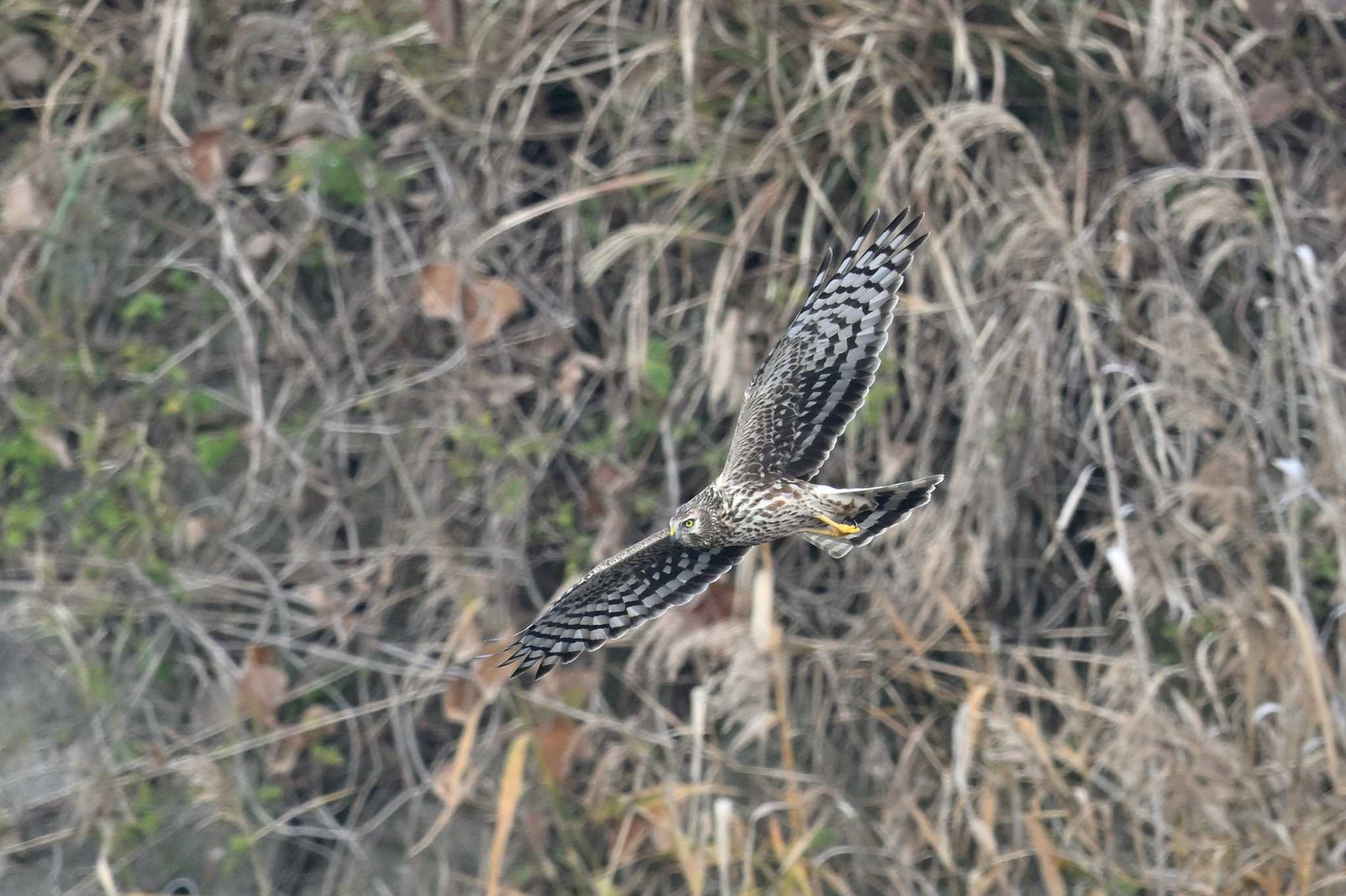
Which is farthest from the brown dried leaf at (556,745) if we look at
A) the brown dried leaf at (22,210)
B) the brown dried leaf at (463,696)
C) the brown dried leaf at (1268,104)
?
the brown dried leaf at (1268,104)

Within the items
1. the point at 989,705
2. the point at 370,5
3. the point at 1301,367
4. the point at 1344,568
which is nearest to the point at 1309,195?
the point at 1301,367

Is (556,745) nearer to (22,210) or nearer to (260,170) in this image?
(260,170)

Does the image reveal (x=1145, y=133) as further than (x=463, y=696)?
A: Yes

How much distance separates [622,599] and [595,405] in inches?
54.1

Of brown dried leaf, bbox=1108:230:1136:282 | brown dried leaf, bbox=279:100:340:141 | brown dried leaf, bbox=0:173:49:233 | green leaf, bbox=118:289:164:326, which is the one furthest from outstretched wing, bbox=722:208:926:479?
brown dried leaf, bbox=0:173:49:233

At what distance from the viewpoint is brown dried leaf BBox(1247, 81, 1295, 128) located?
479 centimetres

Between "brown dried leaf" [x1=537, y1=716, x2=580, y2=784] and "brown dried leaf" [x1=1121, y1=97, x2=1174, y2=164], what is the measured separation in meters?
2.22

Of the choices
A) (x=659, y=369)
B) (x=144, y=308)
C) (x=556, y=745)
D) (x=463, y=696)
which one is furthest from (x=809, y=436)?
(x=144, y=308)

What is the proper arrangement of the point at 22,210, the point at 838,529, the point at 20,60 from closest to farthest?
1. the point at 838,529
2. the point at 22,210
3. the point at 20,60

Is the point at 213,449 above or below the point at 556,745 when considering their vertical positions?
above

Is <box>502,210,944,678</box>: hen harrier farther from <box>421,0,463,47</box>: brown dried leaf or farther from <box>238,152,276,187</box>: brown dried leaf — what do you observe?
<box>238,152,276,187</box>: brown dried leaf

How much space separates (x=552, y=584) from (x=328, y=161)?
4.69 ft

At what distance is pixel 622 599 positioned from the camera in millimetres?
A: 3793

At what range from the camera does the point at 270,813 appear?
16.3ft
